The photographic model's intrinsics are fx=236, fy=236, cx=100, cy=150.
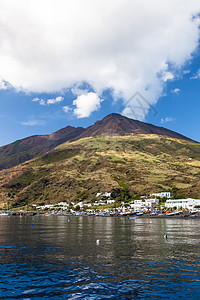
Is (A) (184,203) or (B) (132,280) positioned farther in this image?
(A) (184,203)

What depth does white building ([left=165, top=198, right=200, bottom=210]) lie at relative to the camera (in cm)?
18171

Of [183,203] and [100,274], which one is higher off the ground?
[100,274]

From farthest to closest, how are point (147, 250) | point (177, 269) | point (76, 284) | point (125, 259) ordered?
point (147, 250) < point (125, 259) < point (177, 269) < point (76, 284)

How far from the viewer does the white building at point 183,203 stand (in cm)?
18171

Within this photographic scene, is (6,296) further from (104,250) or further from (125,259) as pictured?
(104,250)

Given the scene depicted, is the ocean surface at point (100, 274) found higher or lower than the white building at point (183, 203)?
higher

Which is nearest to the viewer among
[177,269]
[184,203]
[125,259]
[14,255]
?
[177,269]

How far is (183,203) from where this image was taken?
185125 millimetres

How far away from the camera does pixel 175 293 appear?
61.3 feet

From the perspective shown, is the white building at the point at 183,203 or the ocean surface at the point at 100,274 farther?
the white building at the point at 183,203

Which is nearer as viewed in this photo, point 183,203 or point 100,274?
point 100,274

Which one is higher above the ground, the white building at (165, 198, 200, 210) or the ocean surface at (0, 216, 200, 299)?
the ocean surface at (0, 216, 200, 299)

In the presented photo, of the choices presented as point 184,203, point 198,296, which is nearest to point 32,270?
point 198,296

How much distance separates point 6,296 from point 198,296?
14.7 meters
